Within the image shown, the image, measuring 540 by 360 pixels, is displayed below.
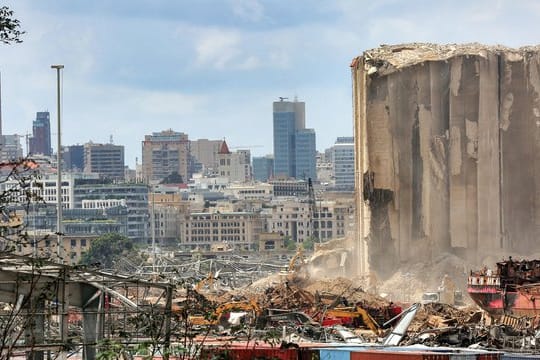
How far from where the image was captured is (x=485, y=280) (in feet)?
181

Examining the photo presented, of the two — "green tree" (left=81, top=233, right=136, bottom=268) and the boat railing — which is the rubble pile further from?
"green tree" (left=81, top=233, right=136, bottom=268)

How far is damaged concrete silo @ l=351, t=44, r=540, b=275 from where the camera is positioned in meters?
76.0

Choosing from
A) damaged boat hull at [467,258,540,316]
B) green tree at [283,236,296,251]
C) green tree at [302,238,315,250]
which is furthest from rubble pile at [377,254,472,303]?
green tree at [283,236,296,251]

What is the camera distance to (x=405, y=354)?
28969 mm

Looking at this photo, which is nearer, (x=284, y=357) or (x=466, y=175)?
(x=284, y=357)

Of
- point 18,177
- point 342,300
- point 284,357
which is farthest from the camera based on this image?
point 342,300

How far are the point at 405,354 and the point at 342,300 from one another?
1024 inches

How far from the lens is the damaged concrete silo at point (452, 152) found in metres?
76.0

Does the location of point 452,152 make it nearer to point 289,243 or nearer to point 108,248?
point 108,248

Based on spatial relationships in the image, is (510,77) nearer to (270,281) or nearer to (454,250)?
(454,250)

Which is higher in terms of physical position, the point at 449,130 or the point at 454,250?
the point at 449,130

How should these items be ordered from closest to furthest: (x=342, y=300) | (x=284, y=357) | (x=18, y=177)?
(x=18, y=177) → (x=284, y=357) → (x=342, y=300)

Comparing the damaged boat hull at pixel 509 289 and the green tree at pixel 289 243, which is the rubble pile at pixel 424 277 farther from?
the green tree at pixel 289 243

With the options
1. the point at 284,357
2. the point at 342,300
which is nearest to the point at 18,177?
the point at 284,357
